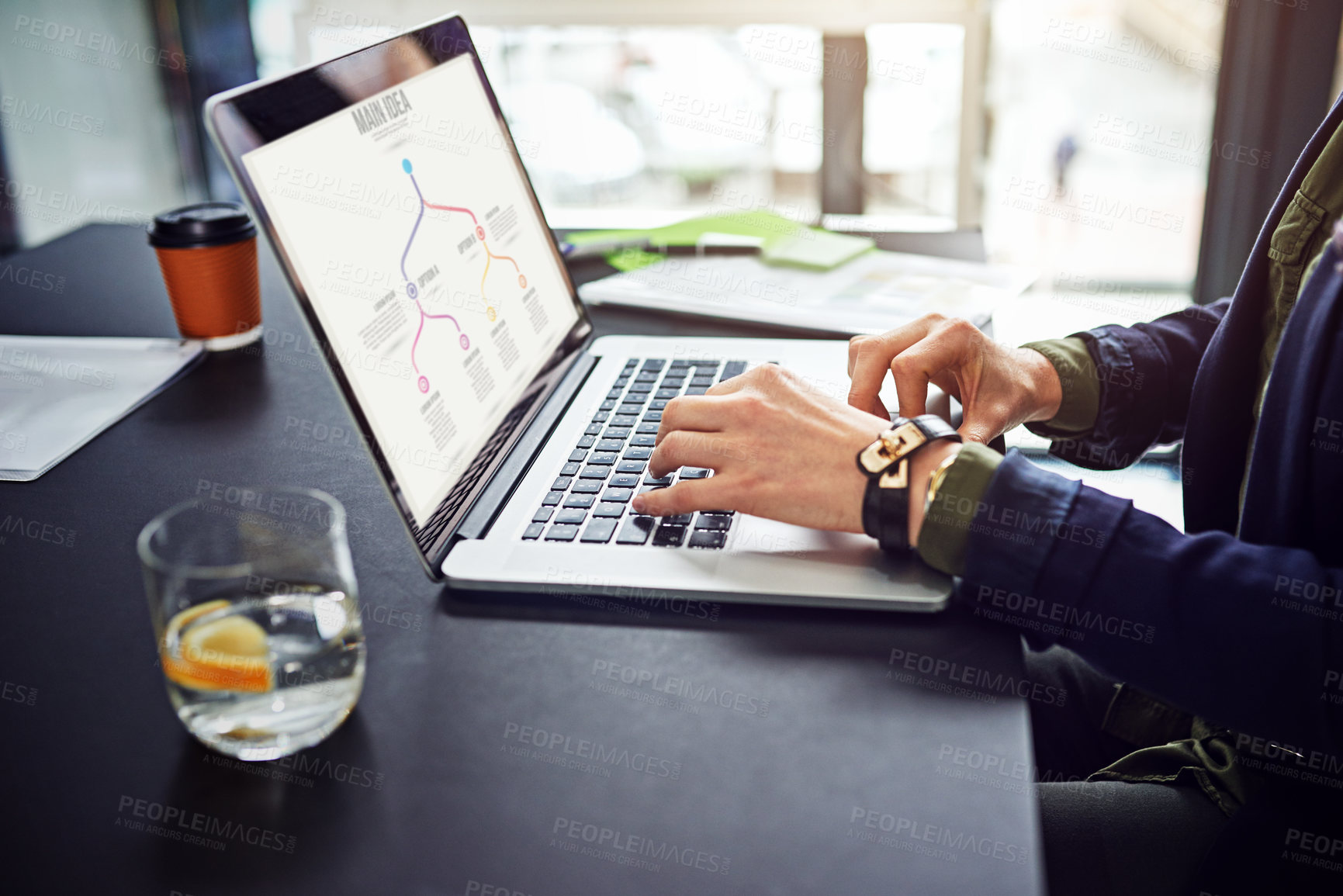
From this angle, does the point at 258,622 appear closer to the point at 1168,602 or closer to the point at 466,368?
the point at 466,368

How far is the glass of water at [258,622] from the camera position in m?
0.47

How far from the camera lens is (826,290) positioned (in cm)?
118

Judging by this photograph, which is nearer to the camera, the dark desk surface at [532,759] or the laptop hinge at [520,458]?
the dark desk surface at [532,759]

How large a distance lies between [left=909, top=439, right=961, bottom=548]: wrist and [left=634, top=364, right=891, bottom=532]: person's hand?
1.3 inches

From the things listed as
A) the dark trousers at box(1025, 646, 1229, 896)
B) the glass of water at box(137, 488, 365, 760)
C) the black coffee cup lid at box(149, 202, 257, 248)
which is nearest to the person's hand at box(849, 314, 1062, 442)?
the dark trousers at box(1025, 646, 1229, 896)

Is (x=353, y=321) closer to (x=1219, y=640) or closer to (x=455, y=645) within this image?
(x=455, y=645)

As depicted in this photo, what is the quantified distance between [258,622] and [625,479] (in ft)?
1.03

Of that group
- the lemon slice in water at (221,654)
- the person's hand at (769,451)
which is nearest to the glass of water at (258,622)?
the lemon slice in water at (221,654)

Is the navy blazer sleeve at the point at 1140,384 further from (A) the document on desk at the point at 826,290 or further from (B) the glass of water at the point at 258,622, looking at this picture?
(B) the glass of water at the point at 258,622

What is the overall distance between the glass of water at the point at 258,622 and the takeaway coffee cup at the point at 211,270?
608 millimetres

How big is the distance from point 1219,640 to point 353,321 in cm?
57

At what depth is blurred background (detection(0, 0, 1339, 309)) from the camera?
6.68ft

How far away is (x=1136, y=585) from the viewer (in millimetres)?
617

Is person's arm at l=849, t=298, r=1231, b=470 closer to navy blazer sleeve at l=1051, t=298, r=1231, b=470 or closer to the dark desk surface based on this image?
navy blazer sleeve at l=1051, t=298, r=1231, b=470
